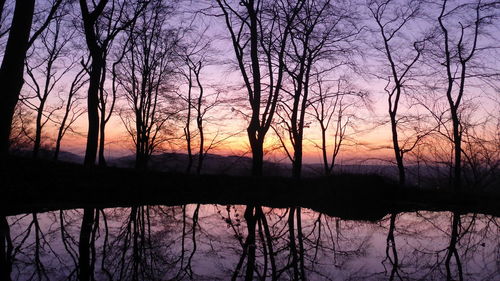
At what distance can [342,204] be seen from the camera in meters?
11.3

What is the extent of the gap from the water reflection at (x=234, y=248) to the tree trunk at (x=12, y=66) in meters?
3.63

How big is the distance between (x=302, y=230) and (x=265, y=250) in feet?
5.74

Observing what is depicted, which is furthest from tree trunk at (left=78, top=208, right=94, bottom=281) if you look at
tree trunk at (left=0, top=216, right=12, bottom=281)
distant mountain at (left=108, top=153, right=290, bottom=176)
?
distant mountain at (left=108, top=153, right=290, bottom=176)

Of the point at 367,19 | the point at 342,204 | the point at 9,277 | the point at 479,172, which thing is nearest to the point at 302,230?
the point at 9,277

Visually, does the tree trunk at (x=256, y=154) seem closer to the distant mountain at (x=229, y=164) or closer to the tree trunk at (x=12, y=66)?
the distant mountain at (x=229, y=164)

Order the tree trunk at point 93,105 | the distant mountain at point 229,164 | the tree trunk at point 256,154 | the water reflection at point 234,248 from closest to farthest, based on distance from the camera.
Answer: the water reflection at point 234,248 → the tree trunk at point 93,105 → the tree trunk at point 256,154 → the distant mountain at point 229,164

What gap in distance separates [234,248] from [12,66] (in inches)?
304

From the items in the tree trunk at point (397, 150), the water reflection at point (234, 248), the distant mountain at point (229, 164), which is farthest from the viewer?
the distant mountain at point (229, 164)

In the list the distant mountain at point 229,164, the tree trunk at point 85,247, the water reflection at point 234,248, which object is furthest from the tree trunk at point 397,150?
the tree trunk at point 85,247

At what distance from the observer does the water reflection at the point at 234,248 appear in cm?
367

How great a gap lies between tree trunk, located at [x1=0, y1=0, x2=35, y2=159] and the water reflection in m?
3.63

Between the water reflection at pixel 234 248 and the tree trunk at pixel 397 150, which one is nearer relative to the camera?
the water reflection at pixel 234 248

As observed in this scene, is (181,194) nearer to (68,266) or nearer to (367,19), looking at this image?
(68,266)

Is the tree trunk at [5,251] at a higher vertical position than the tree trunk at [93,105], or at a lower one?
lower
